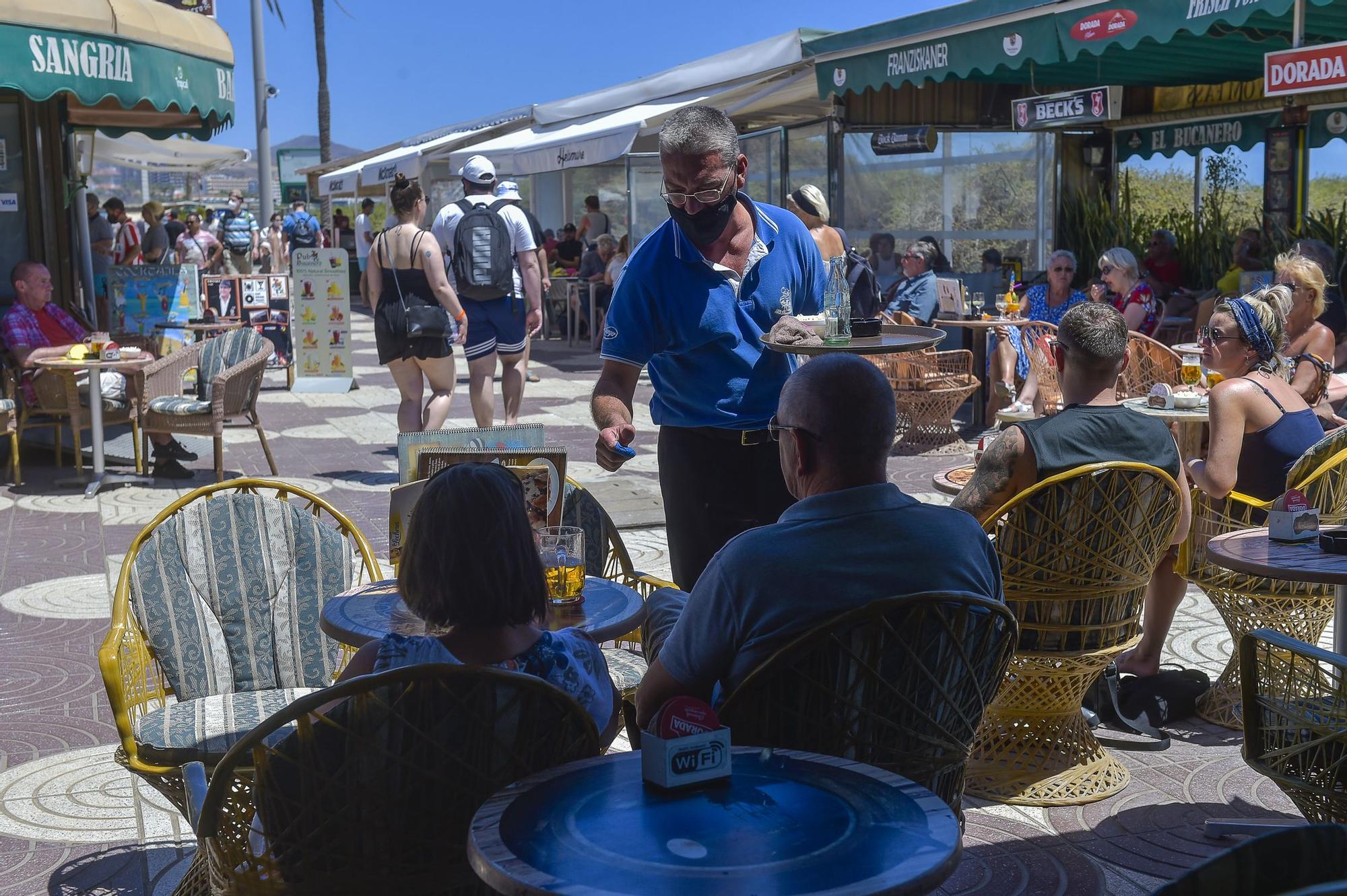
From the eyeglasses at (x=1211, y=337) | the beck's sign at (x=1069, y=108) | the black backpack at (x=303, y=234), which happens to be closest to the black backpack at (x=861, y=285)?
the beck's sign at (x=1069, y=108)

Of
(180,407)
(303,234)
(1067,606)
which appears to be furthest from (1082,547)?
(303,234)

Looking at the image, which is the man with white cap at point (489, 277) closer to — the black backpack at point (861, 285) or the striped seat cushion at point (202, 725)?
the black backpack at point (861, 285)

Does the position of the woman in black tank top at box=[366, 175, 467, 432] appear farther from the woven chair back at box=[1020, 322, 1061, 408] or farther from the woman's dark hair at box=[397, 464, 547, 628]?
the woman's dark hair at box=[397, 464, 547, 628]

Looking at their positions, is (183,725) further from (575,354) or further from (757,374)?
(575,354)

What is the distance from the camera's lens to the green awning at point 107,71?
8492mm

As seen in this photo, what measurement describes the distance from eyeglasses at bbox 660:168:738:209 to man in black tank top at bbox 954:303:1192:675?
106 cm

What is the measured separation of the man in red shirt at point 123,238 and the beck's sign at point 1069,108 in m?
13.2

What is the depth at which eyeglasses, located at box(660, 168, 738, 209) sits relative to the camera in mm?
3789

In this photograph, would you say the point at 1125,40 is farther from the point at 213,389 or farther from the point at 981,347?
the point at 213,389

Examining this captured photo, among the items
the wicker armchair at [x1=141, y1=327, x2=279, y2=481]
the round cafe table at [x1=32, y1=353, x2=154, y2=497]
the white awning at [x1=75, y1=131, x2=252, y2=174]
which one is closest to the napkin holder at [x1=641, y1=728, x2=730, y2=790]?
the wicker armchair at [x1=141, y1=327, x2=279, y2=481]

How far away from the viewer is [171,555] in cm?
369

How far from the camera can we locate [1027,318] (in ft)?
37.3

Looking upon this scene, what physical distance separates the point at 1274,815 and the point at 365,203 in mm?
29061

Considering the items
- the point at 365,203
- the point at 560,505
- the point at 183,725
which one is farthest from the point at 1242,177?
the point at 365,203
